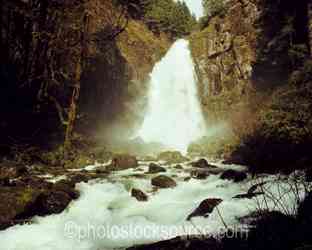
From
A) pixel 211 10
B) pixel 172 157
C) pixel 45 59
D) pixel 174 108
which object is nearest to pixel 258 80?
pixel 172 157

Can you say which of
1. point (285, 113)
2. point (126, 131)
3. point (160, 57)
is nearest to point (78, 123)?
point (126, 131)

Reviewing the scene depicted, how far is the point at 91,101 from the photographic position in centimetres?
2564

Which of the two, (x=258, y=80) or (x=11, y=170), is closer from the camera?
(x=11, y=170)

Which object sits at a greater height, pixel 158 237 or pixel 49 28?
pixel 49 28

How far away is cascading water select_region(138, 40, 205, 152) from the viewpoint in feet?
98.5

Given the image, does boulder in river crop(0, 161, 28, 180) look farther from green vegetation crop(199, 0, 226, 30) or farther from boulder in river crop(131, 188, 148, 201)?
green vegetation crop(199, 0, 226, 30)

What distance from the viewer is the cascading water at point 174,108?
98.5 ft

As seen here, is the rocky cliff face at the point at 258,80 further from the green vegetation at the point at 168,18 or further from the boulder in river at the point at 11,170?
the green vegetation at the point at 168,18

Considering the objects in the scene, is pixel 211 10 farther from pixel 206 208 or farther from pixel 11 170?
pixel 206 208

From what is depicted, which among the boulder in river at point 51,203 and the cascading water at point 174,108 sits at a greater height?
the cascading water at point 174,108

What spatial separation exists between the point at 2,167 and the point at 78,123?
12342 mm

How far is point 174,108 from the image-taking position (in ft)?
105

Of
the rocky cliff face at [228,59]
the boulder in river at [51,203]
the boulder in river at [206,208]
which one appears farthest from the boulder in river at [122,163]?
the rocky cliff face at [228,59]

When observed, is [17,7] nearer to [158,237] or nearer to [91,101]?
[158,237]
